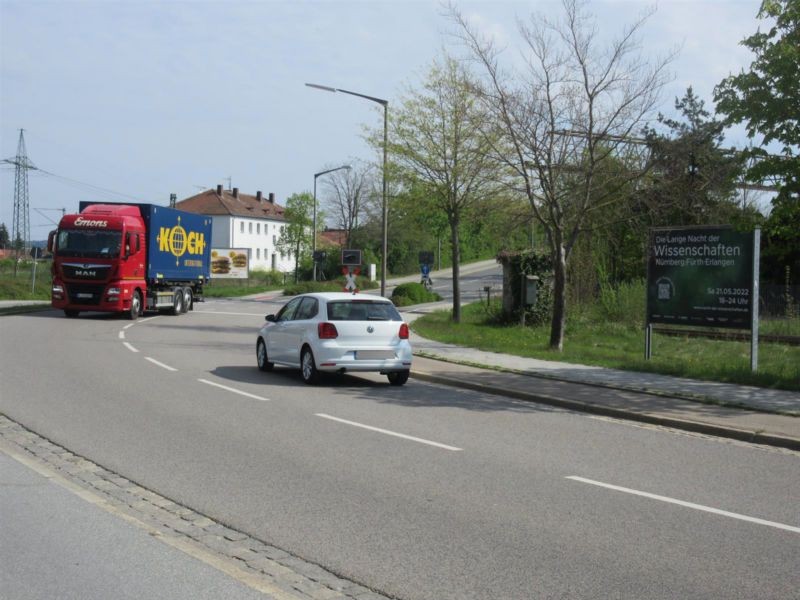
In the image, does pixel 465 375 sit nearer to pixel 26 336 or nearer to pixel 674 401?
pixel 674 401

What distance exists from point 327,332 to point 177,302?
2389 cm

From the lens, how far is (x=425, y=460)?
30.2ft

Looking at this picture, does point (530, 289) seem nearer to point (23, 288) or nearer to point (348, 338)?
point (348, 338)

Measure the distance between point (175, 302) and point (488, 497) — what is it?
31719mm

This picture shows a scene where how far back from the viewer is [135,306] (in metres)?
34.2

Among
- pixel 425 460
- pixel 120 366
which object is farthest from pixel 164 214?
pixel 425 460

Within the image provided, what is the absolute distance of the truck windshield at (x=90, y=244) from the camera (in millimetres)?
31938

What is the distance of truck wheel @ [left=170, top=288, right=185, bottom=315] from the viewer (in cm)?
3762

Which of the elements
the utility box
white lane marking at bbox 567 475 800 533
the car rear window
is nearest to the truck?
the utility box

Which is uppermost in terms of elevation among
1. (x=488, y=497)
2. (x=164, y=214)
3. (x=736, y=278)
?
(x=164, y=214)

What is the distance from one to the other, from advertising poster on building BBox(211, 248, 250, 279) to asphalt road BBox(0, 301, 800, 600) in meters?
61.0

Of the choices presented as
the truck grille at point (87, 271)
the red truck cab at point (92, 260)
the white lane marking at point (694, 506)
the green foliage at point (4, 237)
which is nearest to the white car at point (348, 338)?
the white lane marking at point (694, 506)

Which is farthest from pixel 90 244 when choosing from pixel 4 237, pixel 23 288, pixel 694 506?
pixel 4 237

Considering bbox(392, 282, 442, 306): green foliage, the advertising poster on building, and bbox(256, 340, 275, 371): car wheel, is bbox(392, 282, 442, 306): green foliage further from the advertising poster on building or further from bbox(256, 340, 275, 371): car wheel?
the advertising poster on building
